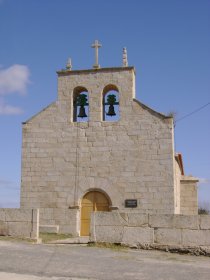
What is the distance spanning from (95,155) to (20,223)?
4.61 m

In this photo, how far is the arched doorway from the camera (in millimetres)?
14328

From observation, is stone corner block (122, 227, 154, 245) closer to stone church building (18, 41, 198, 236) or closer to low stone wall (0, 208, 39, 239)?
low stone wall (0, 208, 39, 239)

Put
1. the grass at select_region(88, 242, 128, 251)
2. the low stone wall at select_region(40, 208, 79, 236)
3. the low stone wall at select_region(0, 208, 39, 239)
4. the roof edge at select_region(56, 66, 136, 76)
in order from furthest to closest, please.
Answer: the roof edge at select_region(56, 66, 136, 76)
the low stone wall at select_region(40, 208, 79, 236)
the low stone wall at select_region(0, 208, 39, 239)
the grass at select_region(88, 242, 128, 251)

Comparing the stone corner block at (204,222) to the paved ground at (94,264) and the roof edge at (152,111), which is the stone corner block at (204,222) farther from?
the roof edge at (152,111)

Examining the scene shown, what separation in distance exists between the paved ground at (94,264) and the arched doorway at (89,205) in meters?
5.15

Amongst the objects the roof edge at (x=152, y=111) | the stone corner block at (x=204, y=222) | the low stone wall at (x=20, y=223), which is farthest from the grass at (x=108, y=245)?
the roof edge at (x=152, y=111)

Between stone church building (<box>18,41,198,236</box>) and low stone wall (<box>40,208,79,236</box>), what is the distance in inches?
1.3

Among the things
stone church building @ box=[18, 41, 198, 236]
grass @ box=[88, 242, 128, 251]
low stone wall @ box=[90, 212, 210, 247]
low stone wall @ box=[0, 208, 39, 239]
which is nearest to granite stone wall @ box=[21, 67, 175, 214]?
stone church building @ box=[18, 41, 198, 236]

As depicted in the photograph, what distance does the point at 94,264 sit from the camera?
7133 mm

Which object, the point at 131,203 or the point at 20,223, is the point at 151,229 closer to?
the point at 20,223

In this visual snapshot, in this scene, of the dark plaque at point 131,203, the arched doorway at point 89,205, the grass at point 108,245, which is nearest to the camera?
the grass at point 108,245

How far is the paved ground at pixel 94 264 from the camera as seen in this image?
6.18 m

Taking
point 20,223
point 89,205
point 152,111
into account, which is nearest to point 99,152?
point 89,205

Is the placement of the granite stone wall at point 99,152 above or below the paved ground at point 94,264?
above
